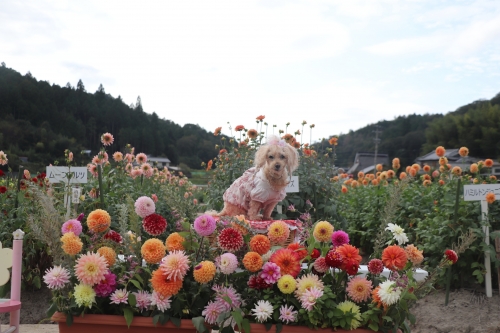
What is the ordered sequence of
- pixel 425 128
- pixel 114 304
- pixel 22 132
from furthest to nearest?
1. pixel 425 128
2. pixel 22 132
3. pixel 114 304

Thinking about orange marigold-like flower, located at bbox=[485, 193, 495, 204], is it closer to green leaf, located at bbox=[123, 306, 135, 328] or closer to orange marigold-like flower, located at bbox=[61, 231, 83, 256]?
green leaf, located at bbox=[123, 306, 135, 328]

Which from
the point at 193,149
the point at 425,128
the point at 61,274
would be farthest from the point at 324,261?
the point at 425,128

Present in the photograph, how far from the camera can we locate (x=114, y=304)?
202 centimetres

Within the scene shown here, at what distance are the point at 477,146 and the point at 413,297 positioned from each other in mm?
44113

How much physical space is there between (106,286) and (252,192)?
6.79ft

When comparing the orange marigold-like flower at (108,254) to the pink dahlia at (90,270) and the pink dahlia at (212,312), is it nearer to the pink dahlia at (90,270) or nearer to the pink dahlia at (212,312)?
the pink dahlia at (90,270)

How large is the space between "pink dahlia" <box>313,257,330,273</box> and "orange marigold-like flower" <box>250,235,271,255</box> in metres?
0.22

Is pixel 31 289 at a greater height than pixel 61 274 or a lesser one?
lesser

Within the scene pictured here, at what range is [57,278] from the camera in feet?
6.20

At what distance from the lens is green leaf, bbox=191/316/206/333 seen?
1.85 m

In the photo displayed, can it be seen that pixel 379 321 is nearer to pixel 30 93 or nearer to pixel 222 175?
pixel 222 175

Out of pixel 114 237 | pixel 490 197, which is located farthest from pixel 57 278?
pixel 490 197

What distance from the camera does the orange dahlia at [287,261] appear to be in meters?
1.99

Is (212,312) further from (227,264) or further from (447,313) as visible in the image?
(447,313)
